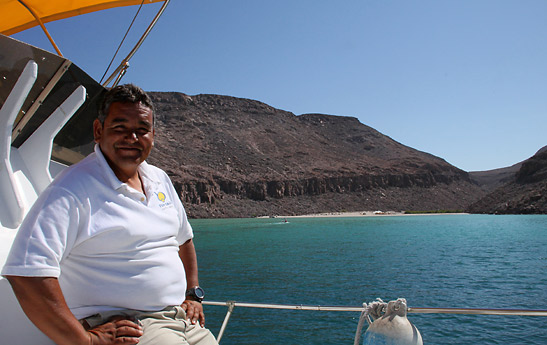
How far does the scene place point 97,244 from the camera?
5.75 feet

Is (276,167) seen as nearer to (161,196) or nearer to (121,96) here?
(161,196)

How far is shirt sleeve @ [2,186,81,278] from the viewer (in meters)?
1.53

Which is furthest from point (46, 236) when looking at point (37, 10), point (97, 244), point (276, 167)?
point (276, 167)

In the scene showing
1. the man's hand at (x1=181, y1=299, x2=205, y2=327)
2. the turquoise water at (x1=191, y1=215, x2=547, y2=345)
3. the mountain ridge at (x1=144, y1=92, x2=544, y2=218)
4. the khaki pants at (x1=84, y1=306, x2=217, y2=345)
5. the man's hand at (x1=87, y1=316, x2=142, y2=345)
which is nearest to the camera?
the man's hand at (x1=87, y1=316, x2=142, y2=345)

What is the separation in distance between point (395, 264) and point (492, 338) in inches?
480

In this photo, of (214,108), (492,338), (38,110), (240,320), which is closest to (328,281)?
(240,320)

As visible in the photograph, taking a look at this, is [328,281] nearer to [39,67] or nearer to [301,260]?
[301,260]

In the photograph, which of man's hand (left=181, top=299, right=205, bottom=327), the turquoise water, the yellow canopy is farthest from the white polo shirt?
the turquoise water

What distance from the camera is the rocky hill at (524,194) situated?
87.3 metres

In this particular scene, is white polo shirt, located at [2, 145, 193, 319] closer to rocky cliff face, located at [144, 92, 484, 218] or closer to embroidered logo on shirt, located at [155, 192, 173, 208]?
embroidered logo on shirt, located at [155, 192, 173, 208]

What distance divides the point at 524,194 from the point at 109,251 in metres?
108

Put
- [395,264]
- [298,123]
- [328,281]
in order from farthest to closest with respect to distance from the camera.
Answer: [298,123], [395,264], [328,281]

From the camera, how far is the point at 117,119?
6.64 feet

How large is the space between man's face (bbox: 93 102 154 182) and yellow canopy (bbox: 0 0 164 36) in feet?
8.39
